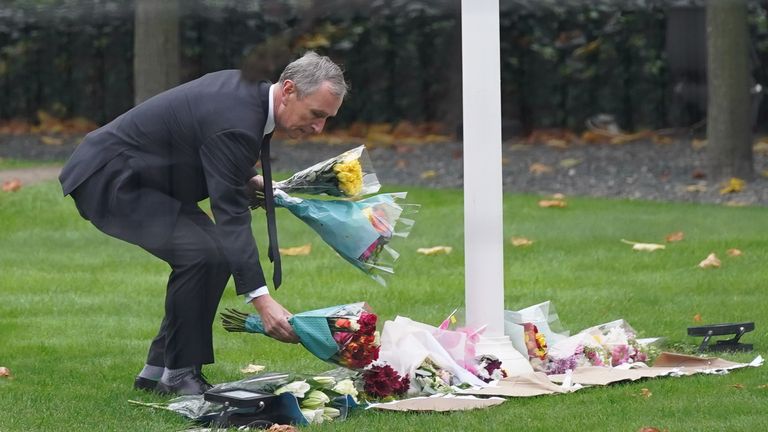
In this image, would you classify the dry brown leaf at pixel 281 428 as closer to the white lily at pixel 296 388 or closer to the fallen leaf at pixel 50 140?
the white lily at pixel 296 388

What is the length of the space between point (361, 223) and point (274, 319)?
25.0 inches

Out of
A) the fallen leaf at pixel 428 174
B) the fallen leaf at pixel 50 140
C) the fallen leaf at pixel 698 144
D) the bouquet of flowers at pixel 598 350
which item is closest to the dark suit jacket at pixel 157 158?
the bouquet of flowers at pixel 598 350

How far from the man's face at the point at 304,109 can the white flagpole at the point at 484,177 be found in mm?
633

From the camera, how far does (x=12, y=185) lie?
28.9 feet

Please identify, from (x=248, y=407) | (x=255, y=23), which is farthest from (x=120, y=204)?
(x=255, y=23)

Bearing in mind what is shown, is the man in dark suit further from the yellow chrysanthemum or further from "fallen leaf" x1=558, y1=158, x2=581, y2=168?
"fallen leaf" x1=558, y1=158, x2=581, y2=168

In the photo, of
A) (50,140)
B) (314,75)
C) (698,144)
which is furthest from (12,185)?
(698,144)

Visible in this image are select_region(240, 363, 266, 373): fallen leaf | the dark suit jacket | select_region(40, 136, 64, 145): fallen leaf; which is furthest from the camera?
select_region(40, 136, 64, 145): fallen leaf

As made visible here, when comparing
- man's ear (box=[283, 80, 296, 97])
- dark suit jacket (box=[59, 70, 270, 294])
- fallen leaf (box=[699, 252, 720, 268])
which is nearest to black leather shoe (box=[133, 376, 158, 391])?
dark suit jacket (box=[59, 70, 270, 294])

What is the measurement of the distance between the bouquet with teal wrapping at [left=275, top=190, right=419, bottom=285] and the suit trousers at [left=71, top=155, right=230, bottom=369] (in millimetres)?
355

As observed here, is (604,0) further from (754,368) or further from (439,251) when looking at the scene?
(754,368)

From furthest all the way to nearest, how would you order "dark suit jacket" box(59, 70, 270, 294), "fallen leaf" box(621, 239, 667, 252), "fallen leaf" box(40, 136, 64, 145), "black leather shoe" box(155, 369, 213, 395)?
1. "fallen leaf" box(621, 239, 667, 252)
2. "fallen leaf" box(40, 136, 64, 145)
3. "black leather shoe" box(155, 369, 213, 395)
4. "dark suit jacket" box(59, 70, 270, 294)

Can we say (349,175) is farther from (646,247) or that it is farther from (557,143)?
(557,143)

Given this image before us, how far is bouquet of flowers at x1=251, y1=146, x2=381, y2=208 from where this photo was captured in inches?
195
